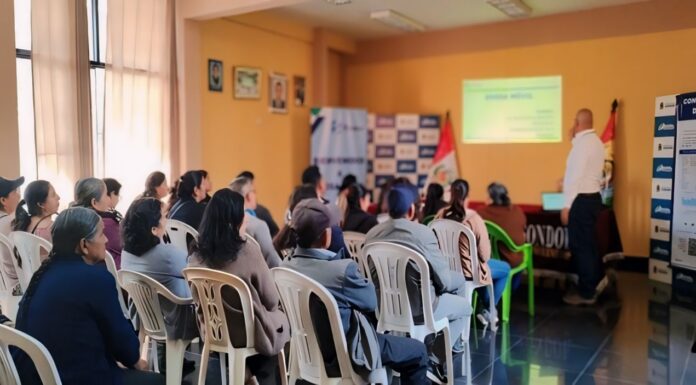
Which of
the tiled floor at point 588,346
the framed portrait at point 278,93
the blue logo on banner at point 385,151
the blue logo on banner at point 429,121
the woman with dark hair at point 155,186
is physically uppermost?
the framed portrait at point 278,93

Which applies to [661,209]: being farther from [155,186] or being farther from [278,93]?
[155,186]

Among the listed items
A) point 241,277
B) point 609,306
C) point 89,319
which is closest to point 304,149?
point 609,306

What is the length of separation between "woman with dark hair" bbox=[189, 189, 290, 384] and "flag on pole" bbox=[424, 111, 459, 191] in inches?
213

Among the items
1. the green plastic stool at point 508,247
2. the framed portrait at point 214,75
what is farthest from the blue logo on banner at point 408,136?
the green plastic stool at point 508,247

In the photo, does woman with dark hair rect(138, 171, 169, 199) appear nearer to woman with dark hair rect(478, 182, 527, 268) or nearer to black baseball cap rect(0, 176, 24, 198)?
black baseball cap rect(0, 176, 24, 198)

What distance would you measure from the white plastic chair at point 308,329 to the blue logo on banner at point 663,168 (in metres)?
4.42

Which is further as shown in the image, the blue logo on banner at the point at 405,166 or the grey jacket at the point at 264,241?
the blue logo on banner at the point at 405,166

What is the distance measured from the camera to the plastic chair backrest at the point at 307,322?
2.30 meters

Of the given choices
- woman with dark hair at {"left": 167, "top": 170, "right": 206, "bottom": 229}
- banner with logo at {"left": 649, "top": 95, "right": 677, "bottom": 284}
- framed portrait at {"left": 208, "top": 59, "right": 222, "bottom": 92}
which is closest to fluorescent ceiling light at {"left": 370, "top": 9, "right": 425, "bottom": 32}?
framed portrait at {"left": 208, "top": 59, "right": 222, "bottom": 92}

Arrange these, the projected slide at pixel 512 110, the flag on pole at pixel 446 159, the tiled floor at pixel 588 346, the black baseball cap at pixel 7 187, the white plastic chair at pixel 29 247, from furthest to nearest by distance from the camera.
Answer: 1. the flag on pole at pixel 446 159
2. the projected slide at pixel 512 110
3. the black baseball cap at pixel 7 187
4. the tiled floor at pixel 588 346
5. the white plastic chair at pixel 29 247

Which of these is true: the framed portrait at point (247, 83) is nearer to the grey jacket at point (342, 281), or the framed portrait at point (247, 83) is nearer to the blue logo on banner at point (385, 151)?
the blue logo on banner at point (385, 151)

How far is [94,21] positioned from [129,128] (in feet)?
3.32

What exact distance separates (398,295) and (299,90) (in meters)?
5.10

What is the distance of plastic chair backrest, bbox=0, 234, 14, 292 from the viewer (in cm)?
333
